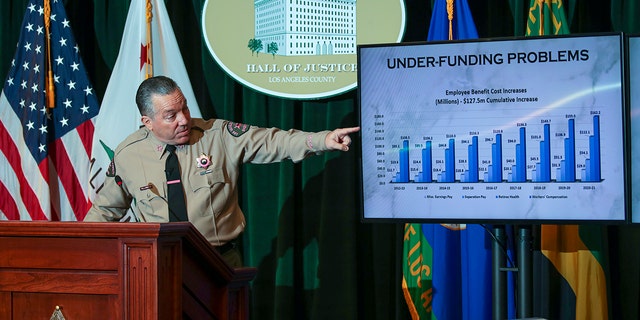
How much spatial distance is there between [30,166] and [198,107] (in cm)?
101

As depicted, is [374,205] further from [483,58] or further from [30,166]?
[30,166]

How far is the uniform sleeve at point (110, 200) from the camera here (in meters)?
3.55

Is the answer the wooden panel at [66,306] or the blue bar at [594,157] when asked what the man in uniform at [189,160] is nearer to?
the blue bar at [594,157]

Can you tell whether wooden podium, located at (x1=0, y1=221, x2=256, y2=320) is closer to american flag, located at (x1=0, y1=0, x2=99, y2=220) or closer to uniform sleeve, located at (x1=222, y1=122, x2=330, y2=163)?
uniform sleeve, located at (x1=222, y1=122, x2=330, y2=163)

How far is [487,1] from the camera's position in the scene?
453 centimetres

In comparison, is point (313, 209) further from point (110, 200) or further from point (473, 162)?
point (473, 162)

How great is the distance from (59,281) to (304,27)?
8.79 feet

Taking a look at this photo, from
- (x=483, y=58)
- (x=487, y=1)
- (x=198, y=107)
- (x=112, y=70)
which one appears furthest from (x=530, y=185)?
(x=112, y=70)

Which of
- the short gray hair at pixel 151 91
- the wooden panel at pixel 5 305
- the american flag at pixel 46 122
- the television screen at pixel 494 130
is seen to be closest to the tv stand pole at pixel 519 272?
the television screen at pixel 494 130

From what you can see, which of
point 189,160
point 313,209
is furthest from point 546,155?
point 313,209

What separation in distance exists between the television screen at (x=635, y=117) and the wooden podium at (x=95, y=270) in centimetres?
158

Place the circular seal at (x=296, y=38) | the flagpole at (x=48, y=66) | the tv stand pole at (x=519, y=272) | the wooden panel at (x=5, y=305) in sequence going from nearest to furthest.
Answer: the wooden panel at (x=5, y=305) → the tv stand pole at (x=519, y=272) → the circular seal at (x=296, y=38) → the flagpole at (x=48, y=66)

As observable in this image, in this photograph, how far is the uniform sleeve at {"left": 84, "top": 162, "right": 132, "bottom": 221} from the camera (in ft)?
11.6

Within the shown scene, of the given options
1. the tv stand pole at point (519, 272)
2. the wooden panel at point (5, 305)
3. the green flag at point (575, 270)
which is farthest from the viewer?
the green flag at point (575, 270)
